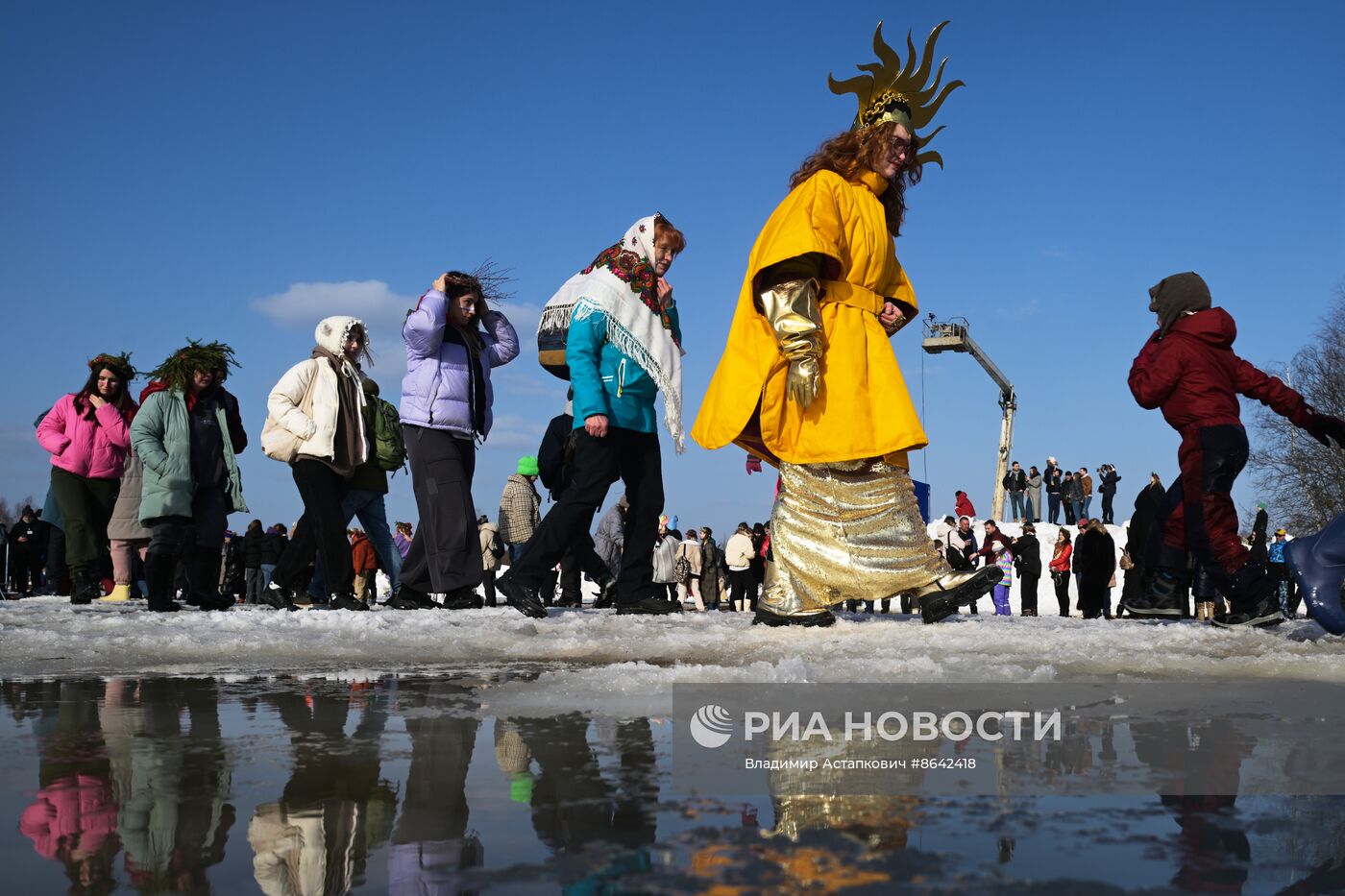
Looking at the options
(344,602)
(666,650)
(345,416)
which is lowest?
(666,650)

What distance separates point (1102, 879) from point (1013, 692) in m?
1.38

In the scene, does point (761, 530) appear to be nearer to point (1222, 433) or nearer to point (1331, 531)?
point (1222, 433)

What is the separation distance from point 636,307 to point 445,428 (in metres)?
1.39

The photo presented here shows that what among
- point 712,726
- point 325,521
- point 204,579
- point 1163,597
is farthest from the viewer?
point 204,579

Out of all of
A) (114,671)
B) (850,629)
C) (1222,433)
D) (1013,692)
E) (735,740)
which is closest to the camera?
(735,740)

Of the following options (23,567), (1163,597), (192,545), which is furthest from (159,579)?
(23,567)

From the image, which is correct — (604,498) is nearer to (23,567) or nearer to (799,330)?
(799,330)

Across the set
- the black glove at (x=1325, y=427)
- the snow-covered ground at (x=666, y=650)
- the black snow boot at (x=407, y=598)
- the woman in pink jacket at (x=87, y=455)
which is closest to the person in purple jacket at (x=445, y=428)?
the black snow boot at (x=407, y=598)

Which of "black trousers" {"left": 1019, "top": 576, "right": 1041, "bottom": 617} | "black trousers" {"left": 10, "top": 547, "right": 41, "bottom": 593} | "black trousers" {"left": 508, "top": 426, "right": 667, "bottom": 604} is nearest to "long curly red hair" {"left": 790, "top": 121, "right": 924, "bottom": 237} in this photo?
"black trousers" {"left": 508, "top": 426, "right": 667, "bottom": 604}

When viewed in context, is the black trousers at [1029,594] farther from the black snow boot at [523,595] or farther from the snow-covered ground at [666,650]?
the black snow boot at [523,595]

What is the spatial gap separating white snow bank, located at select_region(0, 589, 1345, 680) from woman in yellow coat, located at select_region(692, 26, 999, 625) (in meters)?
0.35

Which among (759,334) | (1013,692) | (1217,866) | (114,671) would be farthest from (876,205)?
(1217,866)

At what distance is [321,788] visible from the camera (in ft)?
4.94

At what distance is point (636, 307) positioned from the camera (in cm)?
593
